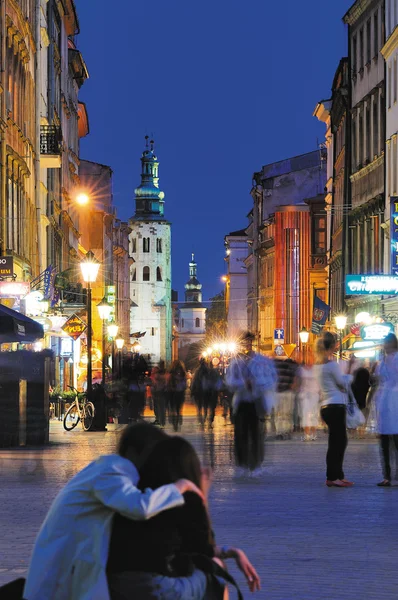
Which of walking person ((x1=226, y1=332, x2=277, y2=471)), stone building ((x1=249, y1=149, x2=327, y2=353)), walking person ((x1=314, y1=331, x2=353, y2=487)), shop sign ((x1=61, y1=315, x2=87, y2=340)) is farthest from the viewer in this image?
stone building ((x1=249, y1=149, x2=327, y2=353))

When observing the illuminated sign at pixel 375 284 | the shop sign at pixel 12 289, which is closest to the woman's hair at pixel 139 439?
the shop sign at pixel 12 289

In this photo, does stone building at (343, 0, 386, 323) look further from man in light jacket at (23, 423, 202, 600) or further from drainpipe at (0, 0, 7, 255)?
man in light jacket at (23, 423, 202, 600)

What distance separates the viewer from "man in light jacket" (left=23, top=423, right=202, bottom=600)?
5.66 metres

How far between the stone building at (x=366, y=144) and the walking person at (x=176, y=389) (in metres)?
10.9

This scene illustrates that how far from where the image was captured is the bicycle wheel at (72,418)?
35.3 m

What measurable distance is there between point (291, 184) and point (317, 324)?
37.9 meters

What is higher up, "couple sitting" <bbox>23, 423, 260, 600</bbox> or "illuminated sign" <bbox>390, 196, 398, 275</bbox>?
"illuminated sign" <bbox>390, 196, 398, 275</bbox>

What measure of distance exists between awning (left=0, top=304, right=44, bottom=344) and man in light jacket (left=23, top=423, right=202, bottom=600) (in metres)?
17.7

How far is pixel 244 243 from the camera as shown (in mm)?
146500

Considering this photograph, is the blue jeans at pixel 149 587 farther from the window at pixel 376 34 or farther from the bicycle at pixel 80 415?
the window at pixel 376 34

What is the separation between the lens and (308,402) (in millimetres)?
31141

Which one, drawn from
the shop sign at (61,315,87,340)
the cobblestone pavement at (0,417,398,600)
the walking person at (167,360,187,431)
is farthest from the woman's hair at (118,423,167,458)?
the shop sign at (61,315,87,340)

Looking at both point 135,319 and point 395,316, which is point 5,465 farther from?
point 135,319

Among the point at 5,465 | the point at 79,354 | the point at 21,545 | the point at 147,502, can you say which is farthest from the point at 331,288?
the point at 147,502
